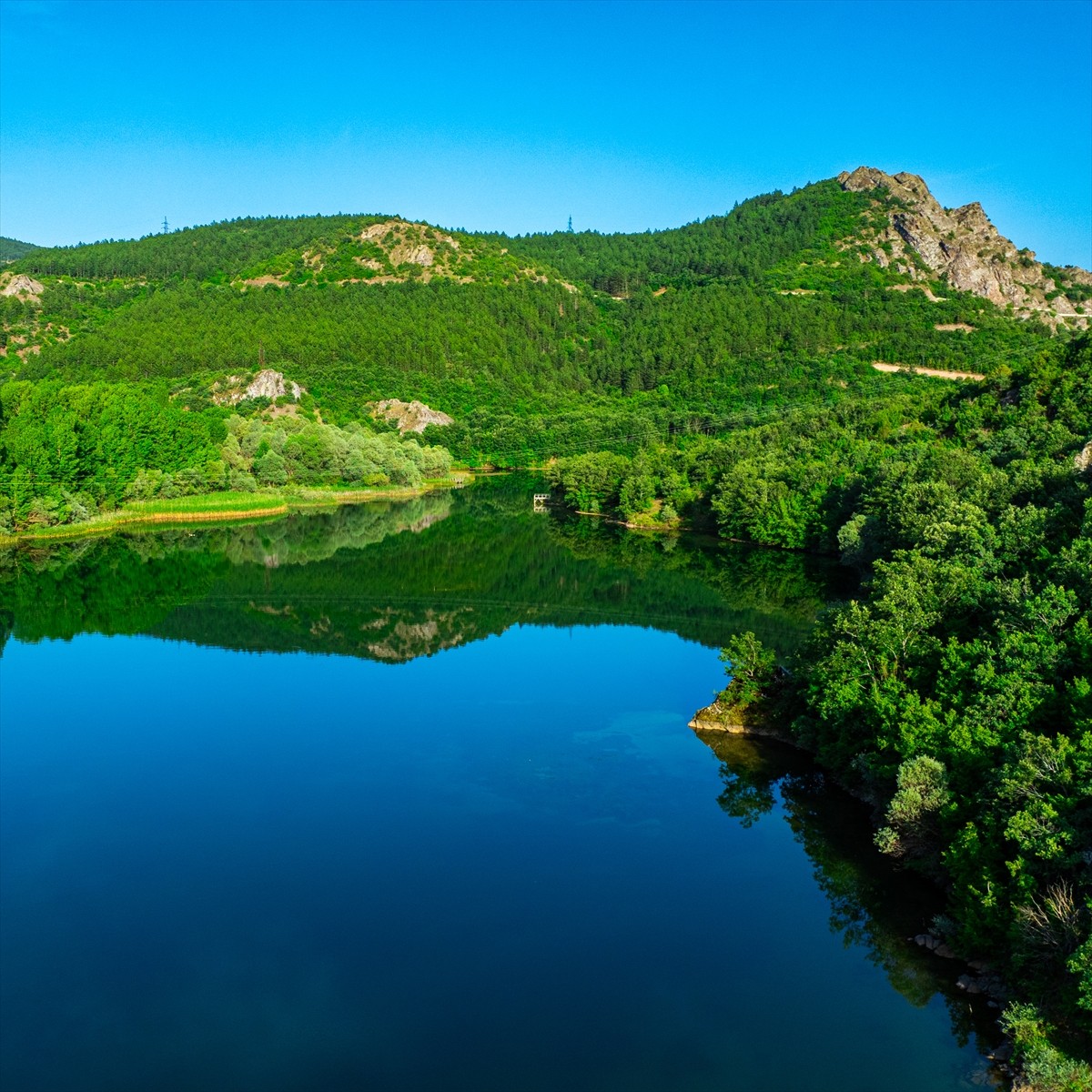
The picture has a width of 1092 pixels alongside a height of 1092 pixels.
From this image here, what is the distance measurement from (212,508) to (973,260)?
153199 mm

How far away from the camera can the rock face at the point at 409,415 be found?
437 ft

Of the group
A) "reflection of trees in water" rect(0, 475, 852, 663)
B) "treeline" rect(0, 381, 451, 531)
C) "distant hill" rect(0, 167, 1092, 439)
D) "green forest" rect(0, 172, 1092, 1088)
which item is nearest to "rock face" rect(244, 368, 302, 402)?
"green forest" rect(0, 172, 1092, 1088)

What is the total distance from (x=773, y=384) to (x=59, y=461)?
91.9 m

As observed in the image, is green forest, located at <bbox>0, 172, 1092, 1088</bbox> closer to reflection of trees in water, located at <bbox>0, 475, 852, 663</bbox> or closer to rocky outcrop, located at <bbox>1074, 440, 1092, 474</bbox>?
rocky outcrop, located at <bbox>1074, 440, 1092, 474</bbox>

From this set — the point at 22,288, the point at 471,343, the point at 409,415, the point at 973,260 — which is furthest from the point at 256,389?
the point at 973,260

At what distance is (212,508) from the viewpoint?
87062 millimetres

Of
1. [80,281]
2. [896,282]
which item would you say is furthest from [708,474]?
[80,281]

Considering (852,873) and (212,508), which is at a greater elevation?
(212,508)

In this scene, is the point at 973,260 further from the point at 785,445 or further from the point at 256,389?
the point at 256,389

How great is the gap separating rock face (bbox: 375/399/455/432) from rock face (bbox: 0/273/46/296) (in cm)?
7931

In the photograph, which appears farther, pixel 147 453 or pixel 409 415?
pixel 409 415

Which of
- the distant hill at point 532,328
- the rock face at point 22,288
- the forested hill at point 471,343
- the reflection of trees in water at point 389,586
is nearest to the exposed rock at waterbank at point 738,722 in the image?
the reflection of trees in water at point 389,586

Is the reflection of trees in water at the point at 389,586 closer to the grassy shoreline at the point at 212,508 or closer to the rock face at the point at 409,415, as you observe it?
the grassy shoreline at the point at 212,508

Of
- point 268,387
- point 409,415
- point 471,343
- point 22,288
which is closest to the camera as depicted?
point 268,387
